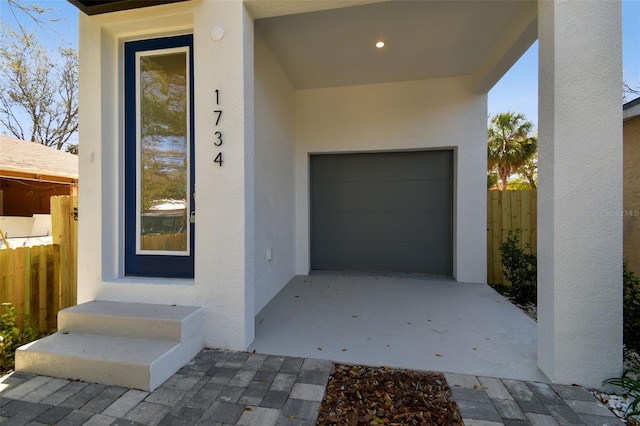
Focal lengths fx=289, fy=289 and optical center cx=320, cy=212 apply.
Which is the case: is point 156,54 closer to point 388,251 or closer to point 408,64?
point 408,64

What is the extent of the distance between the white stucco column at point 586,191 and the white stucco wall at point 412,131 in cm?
281

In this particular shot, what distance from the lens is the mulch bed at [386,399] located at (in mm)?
1720

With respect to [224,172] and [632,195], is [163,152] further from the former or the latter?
[632,195]

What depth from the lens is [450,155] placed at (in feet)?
16.9

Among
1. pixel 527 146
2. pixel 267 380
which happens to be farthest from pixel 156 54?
pixel 527 146

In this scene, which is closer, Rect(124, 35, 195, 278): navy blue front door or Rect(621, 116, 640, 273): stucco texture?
Rect(124, 35, 195, 278): navy blue front door

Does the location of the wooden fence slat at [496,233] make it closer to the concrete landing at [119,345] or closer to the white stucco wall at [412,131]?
the white stucco wall at [412,131]

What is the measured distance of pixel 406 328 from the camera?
3.01 metres

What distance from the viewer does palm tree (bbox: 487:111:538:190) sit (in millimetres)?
11992

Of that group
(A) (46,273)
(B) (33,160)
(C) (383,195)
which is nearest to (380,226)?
(C) (383,195)

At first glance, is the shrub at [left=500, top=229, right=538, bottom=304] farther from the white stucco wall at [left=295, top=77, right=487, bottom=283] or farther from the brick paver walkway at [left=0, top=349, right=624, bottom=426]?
the brick paver walkway at [left=0, top=349, right=624, bottom=426]

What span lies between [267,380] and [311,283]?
8.85 feet

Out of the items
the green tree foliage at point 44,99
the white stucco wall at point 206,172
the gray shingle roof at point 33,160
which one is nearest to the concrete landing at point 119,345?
the white stucco wall at point 206,172

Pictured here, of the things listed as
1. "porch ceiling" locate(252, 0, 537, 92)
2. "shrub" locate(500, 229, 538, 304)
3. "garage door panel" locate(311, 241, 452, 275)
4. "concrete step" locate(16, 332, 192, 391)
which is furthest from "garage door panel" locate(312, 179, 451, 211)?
"concrete step" locate(16, 332, 192, 391)
